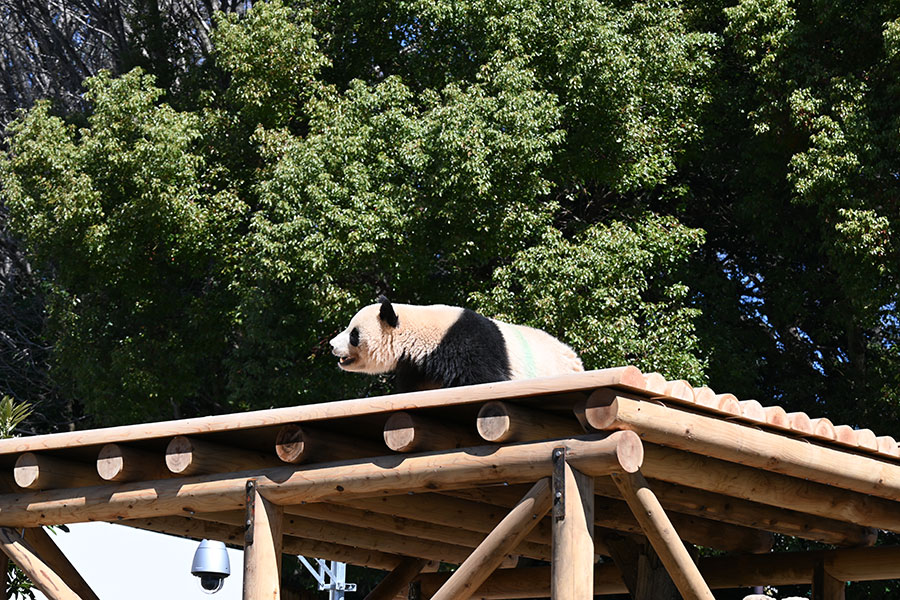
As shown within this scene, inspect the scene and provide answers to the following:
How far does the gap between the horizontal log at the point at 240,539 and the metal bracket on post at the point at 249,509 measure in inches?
46.0

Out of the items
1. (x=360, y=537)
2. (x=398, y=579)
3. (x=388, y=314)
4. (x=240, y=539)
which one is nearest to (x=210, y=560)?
(x=398, y=579)

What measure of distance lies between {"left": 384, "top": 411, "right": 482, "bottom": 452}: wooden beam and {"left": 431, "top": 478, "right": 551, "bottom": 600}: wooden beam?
42cm

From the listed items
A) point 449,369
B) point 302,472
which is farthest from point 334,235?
Answer: point 302,472

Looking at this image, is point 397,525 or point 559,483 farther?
point 397,525

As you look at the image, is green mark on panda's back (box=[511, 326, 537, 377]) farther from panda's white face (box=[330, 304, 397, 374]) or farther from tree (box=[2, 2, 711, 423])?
tree (box=[2, 2, 711, 423])

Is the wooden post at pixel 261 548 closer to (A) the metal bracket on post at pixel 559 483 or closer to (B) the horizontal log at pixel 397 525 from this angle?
(B) the horizontal log at pixel 397 525

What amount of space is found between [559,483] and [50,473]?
2.60m

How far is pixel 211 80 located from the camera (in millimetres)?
19234

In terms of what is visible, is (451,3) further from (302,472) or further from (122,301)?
(302,472)

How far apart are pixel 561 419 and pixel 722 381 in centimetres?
1157

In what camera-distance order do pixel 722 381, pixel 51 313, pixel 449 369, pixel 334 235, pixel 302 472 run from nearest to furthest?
pixel 302 472 → pixel 449 369 → pixel 334 235 → pixel 722 381 → pixel 51 313

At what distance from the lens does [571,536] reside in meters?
3.99

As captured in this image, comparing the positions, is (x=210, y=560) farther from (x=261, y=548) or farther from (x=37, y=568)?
(x=261, y=548)

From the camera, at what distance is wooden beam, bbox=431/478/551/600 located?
4.19 m
